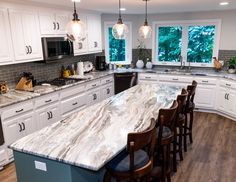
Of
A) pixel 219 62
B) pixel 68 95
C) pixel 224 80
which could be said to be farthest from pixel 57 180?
pixel 219 62

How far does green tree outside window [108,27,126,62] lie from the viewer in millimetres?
6590

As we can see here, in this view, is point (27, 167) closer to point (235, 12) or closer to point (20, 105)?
point (20, 105)

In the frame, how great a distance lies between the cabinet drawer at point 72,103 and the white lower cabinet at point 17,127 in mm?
779

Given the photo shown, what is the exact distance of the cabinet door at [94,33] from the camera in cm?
552

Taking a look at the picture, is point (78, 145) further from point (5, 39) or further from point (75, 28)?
point (5, 39)

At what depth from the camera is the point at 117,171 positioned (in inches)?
77.0

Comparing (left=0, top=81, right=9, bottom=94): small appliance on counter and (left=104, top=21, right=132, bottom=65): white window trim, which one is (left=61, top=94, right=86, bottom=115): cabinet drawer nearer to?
(left=0, top=81, right=9, bottom=94): small appliance on counter

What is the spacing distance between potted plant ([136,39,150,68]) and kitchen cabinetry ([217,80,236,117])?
2239 mm

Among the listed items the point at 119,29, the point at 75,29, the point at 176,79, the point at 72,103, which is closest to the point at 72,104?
the point at 72,103

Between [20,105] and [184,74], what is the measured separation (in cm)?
381

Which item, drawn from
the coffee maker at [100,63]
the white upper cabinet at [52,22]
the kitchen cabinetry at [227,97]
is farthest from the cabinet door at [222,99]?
the white upper cabinet at [52,22]

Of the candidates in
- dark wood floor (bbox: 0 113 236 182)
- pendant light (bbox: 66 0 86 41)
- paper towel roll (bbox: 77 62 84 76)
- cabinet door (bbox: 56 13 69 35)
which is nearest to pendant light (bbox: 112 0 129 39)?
pendant light (bbox: 66 0 86 41)

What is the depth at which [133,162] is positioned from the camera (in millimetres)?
1887

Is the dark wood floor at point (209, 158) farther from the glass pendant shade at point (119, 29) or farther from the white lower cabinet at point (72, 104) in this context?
the glass pendant shade at point (119, 29)
